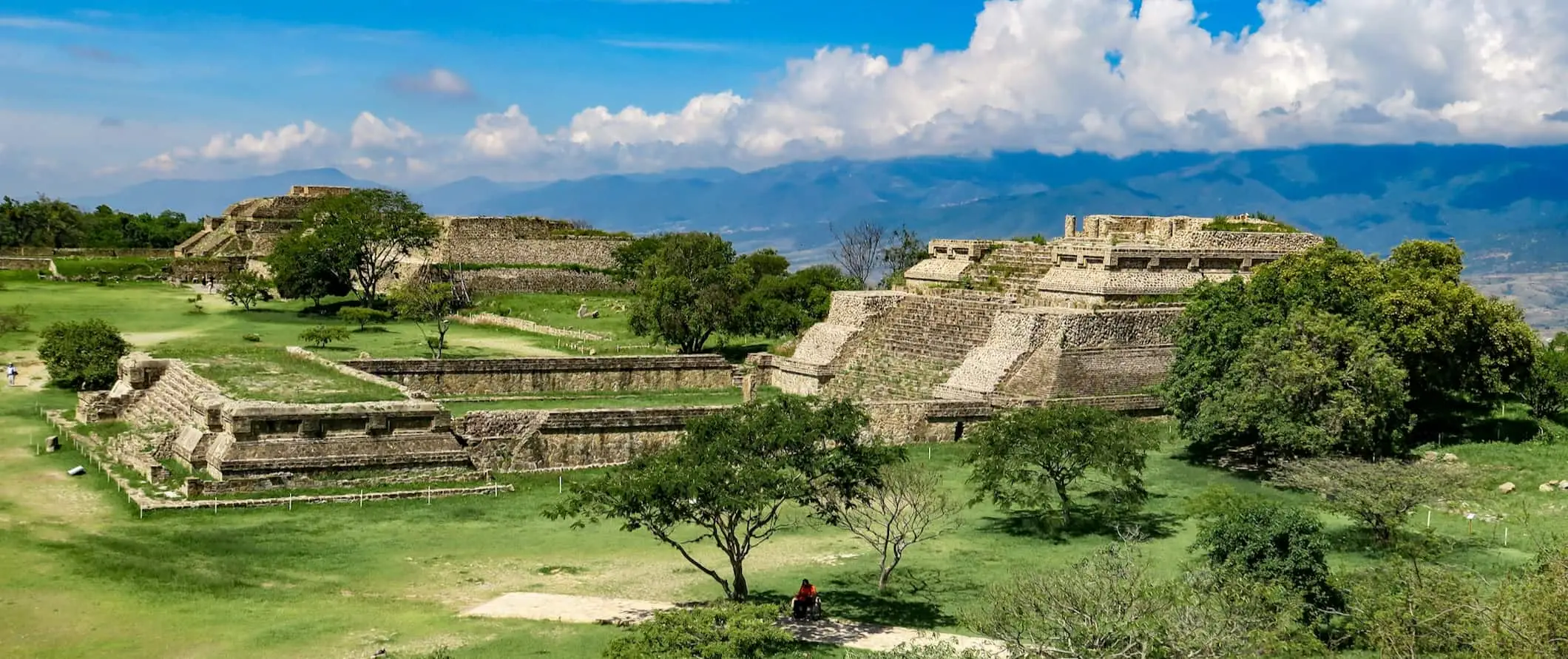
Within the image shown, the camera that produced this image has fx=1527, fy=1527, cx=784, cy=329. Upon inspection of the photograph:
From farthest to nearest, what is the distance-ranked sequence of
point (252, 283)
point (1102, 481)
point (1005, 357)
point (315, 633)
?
point (252, 283), point (1005, 357), point (1102, 481), point (315, 633)

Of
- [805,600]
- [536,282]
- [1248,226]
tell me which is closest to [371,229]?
[536,282]

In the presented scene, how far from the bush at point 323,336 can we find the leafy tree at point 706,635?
2707cm

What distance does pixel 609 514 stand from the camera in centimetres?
2075

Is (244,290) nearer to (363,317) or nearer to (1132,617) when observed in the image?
(363,317)

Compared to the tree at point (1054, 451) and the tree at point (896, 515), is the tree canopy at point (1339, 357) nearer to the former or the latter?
the tree at point (1054, 451)

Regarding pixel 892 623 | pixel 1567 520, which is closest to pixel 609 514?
pixel 892 623

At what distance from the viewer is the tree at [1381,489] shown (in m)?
22.7

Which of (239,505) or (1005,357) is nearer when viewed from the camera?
(239,505)

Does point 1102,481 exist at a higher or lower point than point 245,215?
lower

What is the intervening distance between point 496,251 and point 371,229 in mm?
9180

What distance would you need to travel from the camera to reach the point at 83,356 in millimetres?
36812

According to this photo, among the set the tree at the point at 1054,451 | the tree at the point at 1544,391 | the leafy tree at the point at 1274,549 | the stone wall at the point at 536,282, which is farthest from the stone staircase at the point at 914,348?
the stone wall at the point at 536,282

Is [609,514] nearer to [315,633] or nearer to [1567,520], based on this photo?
[315,633]

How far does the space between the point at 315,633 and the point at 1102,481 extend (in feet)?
52.1
